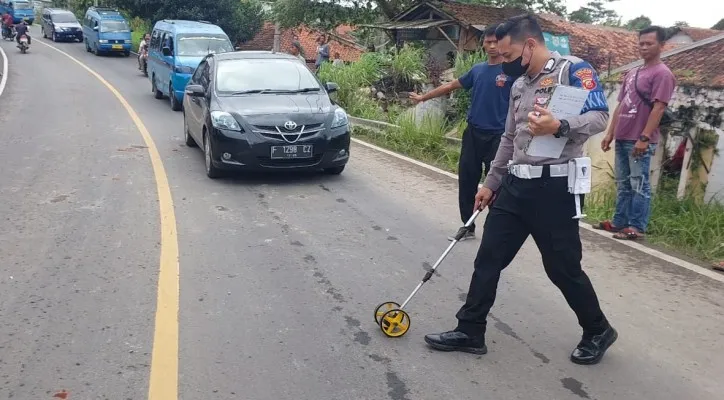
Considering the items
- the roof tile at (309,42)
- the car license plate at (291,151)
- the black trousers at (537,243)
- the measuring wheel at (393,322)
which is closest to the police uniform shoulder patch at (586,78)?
the black trousers at (537,243)

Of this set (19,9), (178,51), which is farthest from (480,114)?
(19,9)

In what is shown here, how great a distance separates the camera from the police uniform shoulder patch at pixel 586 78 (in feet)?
12.1

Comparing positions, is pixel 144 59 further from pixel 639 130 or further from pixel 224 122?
pixel 639 130

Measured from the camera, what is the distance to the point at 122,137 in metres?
11.5

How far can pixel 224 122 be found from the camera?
8.31 meters

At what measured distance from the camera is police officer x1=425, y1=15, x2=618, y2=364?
3715mm

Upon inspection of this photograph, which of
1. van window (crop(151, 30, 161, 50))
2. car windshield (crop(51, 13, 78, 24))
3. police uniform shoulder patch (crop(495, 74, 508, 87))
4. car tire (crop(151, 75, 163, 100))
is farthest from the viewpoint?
car windshield (crop(51, 13, 78, 24))

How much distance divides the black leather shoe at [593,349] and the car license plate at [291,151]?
482 cm

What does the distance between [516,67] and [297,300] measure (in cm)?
211

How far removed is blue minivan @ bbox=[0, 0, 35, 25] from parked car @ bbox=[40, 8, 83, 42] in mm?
12583

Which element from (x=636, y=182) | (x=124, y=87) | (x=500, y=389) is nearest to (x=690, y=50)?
(x=636, y=182)

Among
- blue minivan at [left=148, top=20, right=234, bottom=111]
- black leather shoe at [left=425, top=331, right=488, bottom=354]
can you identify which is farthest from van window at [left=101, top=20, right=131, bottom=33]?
black leather shoe at [left=425, top=331, right=488, bottom=354]

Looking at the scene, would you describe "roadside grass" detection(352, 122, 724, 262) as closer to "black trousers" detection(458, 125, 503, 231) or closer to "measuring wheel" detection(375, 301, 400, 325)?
"black trousers" detection(458, 125, 503, 231)

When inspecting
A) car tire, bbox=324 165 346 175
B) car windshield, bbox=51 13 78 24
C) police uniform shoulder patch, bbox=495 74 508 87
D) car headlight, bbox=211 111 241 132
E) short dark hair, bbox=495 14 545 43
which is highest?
short dark hair, bbox=495 14 545 43
